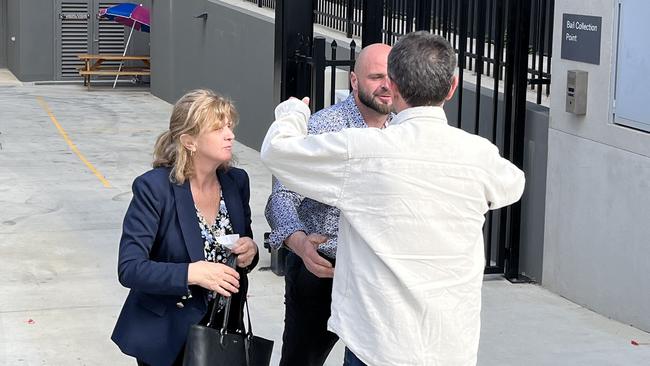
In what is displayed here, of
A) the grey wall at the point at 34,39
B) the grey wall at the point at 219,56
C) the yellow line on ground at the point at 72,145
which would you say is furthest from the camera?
the grey wall at the point at 34,39

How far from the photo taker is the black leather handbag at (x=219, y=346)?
3.72m

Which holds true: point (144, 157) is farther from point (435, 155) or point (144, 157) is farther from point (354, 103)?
point (435, 155)

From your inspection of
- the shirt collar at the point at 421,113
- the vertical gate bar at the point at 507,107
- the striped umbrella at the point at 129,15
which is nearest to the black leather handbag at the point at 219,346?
the shirt collar at the point at 421,113

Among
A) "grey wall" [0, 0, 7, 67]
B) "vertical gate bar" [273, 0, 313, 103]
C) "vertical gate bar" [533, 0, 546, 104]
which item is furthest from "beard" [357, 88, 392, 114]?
"grey wall" [0, 0, 7, 67]

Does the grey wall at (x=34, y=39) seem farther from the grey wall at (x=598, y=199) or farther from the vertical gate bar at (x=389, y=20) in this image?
the grey wall at (x=598, y=199)

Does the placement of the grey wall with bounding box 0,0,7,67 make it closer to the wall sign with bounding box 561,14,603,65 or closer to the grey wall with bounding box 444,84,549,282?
the grey wall with bounding box 444,84,549,282

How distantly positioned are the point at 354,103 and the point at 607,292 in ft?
11.6

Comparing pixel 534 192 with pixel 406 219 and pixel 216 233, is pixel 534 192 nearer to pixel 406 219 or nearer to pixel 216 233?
pixel 216 233

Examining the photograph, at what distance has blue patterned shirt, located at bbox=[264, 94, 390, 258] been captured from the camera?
13.6ft

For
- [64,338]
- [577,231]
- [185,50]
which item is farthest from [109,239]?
[185,50]

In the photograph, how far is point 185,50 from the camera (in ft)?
60.9

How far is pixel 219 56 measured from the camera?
655 inches

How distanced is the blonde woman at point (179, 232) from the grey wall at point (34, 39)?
63.8 feet

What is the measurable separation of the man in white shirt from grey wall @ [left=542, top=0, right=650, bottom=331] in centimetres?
391
